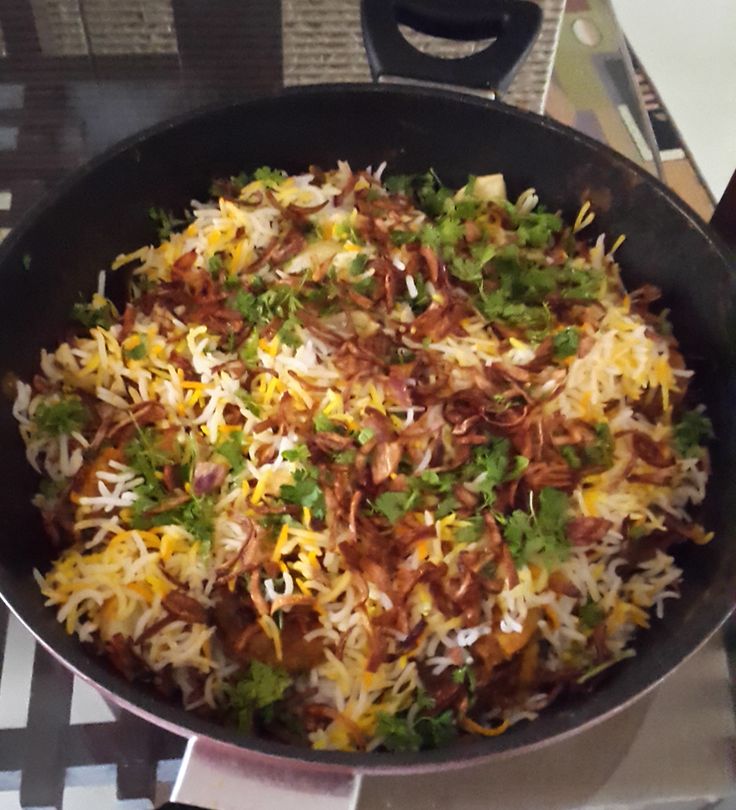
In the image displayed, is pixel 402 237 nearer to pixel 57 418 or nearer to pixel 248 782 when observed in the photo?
pixel 57 418

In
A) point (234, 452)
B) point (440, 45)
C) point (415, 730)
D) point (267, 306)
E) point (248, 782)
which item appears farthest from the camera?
point (440, 45)

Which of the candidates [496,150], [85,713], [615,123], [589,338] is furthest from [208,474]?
[615,123]

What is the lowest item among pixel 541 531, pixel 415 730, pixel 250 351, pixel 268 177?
pixel 415 730

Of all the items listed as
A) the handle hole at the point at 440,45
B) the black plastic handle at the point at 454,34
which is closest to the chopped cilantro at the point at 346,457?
the black plastic handle at the point at 454,34

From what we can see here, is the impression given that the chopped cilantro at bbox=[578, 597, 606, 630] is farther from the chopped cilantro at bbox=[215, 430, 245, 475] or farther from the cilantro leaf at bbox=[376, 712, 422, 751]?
the chopped cilantro at bbox=[215, 430, 245, 475]

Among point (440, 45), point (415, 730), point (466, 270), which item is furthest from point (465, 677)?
point (440, 45)

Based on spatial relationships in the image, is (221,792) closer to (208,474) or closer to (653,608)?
(208,474)

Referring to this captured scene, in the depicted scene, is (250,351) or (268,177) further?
(268,177)
